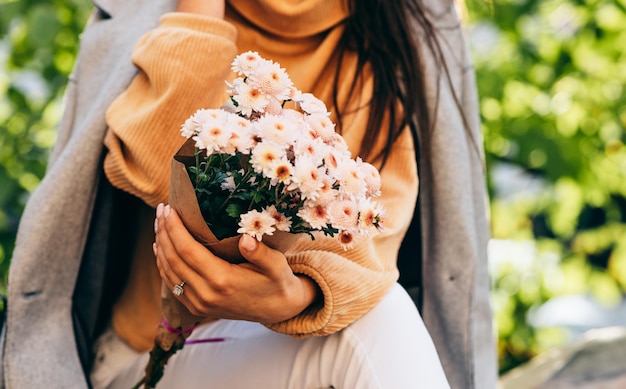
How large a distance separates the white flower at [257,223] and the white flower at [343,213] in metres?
0.07

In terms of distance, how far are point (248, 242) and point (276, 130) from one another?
5.5 inches

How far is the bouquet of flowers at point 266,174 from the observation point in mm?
932

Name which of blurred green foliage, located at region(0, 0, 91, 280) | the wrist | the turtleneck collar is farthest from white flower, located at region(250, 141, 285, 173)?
blurred green foliage, located at region(0, 0, 91, 280)

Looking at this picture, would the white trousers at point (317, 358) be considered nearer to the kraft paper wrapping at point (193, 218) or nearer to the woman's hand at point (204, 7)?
the kraft paper wrapping at point (193, 218)

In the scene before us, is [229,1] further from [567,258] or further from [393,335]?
[567,258]

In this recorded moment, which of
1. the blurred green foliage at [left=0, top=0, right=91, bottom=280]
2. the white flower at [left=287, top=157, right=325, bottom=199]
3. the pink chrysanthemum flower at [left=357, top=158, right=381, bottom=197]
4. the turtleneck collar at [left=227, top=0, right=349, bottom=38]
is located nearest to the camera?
the white flower at [left=287, top=157, right=325, bottom=199]

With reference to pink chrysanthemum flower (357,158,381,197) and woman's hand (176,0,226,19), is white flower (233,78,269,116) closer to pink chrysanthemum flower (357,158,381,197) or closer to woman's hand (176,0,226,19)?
pink chrysanthemum flower (357,158,381,197)

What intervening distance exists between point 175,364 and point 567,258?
1.62 metres

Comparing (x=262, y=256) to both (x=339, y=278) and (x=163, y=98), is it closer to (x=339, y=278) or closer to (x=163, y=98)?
(x=339, y=278)

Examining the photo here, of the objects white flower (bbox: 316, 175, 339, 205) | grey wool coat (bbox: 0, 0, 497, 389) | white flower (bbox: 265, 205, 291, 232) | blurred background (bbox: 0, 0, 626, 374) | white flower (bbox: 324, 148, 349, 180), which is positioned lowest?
blurred background (bbox: 0, 0, 626, 374)

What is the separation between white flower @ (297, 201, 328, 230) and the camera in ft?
3.11

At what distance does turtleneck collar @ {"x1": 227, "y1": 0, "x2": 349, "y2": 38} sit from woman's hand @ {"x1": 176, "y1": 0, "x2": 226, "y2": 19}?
12 cm

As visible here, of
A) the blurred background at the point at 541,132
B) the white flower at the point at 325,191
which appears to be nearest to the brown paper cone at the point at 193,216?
the white flower at the point at 325,191

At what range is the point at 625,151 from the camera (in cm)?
261
